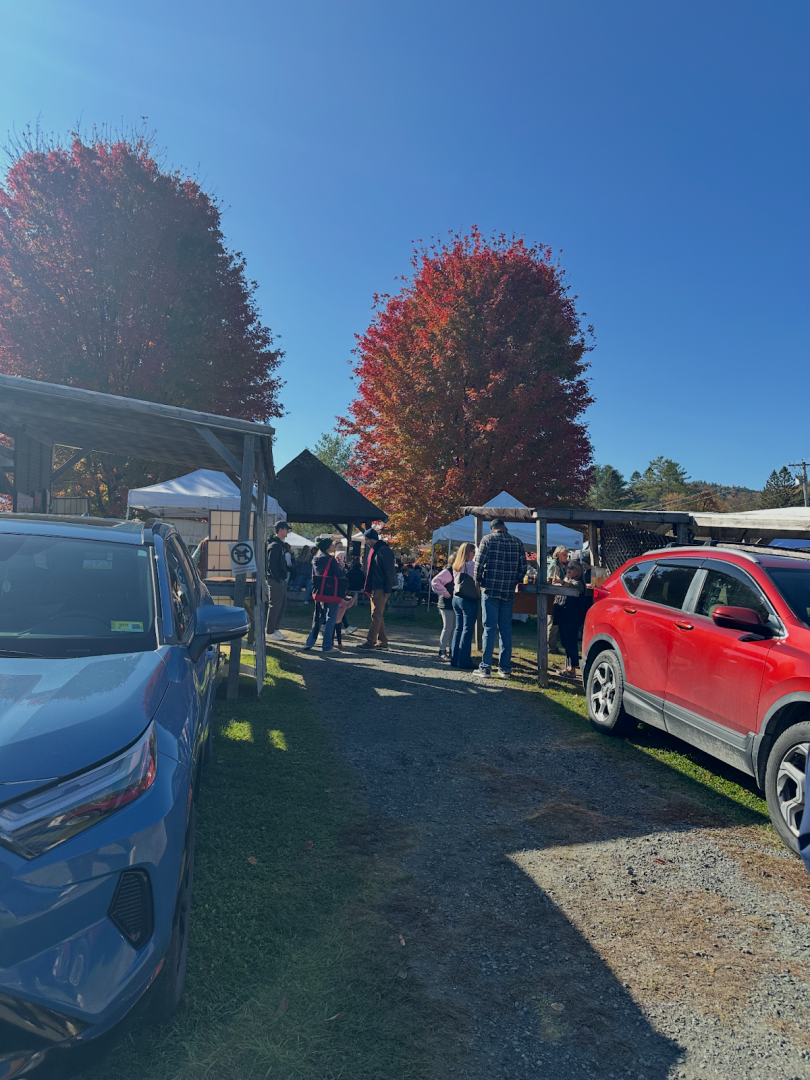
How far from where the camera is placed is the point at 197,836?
398 cm

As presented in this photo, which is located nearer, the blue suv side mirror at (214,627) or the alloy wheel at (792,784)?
the blue suv side mirror at (214,627)

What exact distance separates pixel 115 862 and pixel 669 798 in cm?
431

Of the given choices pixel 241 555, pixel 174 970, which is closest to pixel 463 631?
pixel 241 555

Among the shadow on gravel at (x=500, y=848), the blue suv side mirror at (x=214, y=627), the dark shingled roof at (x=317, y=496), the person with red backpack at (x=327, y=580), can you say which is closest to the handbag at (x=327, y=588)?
the person with red backpack at (x=327, y=580)

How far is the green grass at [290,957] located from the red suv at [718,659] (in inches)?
98.8

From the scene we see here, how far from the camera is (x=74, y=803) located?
193cm

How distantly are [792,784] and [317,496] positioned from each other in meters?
20.1

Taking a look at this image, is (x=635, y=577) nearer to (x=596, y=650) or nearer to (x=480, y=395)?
(x=596, y=650)

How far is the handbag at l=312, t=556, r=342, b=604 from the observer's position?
1082cm

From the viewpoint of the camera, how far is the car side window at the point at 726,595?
4.94 metres

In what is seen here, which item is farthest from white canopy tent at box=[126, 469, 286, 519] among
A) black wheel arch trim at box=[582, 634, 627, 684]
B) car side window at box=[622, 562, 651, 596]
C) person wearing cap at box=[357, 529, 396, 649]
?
car side window at box=[622, 562, 651, 596]

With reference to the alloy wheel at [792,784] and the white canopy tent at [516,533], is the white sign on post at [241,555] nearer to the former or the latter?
the alloy wheel at [792,784]

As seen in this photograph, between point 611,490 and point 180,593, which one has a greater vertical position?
point 611,490

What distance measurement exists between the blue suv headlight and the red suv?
3.67m
